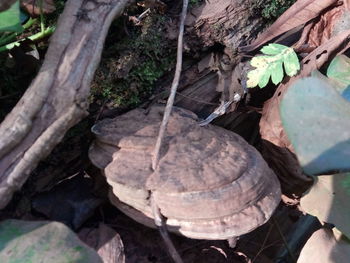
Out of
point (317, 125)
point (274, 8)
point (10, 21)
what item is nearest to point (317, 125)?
point (317, 125)

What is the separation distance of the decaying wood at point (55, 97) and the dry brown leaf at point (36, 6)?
0.42 feet

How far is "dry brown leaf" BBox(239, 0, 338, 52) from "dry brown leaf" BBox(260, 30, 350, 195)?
4.5 inches

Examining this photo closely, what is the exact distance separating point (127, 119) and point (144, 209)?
0.92 ft

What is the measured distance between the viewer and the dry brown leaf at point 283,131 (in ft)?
5.08

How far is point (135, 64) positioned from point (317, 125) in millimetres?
594

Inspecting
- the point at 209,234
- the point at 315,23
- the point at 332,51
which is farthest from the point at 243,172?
the point at 315,23

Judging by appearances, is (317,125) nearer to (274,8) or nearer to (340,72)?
(340,72)

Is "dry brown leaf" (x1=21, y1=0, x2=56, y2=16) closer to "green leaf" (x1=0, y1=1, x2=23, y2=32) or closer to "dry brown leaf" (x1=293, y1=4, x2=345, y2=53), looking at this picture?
"green leaf" (x1=0, y1=1, x2=23, y2=32)

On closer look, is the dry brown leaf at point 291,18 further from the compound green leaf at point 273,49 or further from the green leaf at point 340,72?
the green leaf at point 340,72

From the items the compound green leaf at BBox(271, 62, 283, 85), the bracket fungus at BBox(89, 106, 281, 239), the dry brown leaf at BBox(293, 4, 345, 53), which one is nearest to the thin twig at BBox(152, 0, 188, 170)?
the bracket fungus at BBox(89, 106, 281, 239)

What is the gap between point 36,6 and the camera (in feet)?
4.42

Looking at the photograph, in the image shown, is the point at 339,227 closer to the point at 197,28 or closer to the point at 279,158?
the point at 279,158

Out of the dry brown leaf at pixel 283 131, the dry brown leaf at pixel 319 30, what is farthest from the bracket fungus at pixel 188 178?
the dry brown leaf at pixel 319 30

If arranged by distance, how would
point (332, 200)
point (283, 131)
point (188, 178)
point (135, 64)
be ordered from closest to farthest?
point (188, 178)
point (332, 200)
point (135, 64)
point (283, 131)
